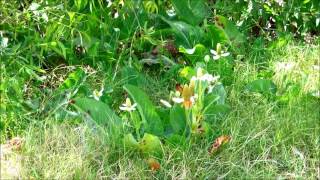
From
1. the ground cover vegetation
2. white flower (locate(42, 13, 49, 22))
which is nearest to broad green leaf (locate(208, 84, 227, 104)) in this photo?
the ground cover vegetation

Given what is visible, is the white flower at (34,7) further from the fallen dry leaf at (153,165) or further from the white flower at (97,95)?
the fallen dry leaf at (153,165)

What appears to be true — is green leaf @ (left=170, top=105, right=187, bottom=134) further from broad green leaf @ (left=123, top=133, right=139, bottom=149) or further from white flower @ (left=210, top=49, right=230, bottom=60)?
white flower @ (left=210, top=49, right=230, bottom=60)

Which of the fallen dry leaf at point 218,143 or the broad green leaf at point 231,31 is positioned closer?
the fallen dry leaf at point 218,143

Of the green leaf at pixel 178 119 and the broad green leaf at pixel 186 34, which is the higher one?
the broad green leaf at pixel 186 34

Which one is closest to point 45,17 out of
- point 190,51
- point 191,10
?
point 190,51

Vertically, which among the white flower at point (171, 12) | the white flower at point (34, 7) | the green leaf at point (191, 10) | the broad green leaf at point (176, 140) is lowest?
the broad green leaf at point (176, 140)

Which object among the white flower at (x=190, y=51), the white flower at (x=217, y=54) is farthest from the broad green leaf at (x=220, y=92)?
the white flower at (x=190, y=51)

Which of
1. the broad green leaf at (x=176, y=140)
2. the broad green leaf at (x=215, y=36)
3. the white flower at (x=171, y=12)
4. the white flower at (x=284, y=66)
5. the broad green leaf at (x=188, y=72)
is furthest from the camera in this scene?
the white flower at (x=171, y=12)

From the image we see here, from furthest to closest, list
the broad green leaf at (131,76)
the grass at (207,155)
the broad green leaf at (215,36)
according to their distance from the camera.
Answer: the broad green leaf at (215,36)
the broad green leaf at (131,76)
the grass at (207,155)

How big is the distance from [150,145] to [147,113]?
21 centimetres

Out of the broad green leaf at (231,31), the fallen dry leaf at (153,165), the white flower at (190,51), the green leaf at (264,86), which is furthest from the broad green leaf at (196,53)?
the fallen dry leaf at (153,165)

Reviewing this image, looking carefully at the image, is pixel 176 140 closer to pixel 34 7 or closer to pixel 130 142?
pixel 130 142

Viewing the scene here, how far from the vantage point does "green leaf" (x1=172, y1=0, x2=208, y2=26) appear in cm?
347

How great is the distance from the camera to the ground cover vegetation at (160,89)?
2621 mm
